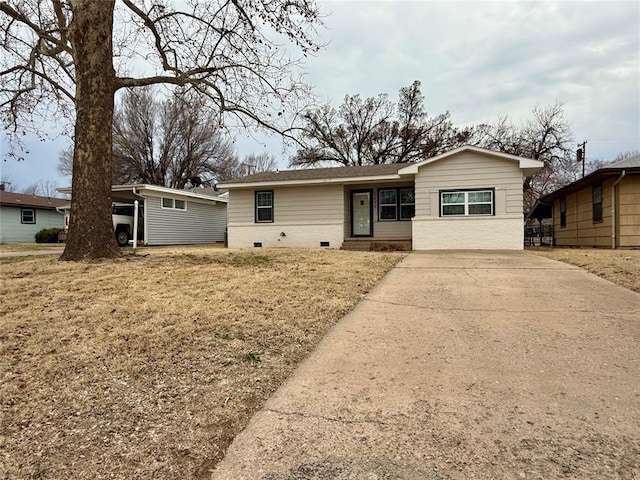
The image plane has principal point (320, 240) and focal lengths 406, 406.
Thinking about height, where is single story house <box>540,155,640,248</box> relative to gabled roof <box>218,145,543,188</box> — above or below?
below

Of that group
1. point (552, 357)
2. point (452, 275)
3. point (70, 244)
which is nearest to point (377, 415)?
point (552, 357)

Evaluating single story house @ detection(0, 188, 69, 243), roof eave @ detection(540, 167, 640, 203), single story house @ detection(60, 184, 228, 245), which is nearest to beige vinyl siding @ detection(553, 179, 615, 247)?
roof eave @ detection(540, 167, 640, 203)

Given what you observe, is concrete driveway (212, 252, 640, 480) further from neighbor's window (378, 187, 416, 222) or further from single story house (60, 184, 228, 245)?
single story house (60, 184, 228, 245)

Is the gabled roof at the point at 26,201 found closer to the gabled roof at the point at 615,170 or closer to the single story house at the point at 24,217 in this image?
the single story house at the point at 24,217

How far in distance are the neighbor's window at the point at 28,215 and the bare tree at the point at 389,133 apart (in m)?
16.8

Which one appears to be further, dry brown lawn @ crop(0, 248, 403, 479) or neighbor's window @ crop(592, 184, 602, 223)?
neighbor's window @ crop(592, 184, 602, 223)

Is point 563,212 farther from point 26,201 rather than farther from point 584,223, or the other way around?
point 26,201

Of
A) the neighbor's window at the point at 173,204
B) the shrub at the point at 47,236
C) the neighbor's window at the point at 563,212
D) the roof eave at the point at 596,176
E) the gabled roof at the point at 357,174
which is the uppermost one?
the gabled roof at the point at 357,174

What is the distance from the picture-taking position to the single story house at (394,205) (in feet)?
43.1

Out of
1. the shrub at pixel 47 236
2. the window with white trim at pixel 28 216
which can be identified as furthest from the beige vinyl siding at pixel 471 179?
the window with white trim at pixel 28 216

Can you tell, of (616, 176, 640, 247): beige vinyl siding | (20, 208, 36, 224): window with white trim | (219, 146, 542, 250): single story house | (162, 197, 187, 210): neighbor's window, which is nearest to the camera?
(616, 176, 640, 247): beige vinyl siding

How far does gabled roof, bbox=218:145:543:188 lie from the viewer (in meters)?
13.0

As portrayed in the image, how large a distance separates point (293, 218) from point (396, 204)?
4069 mm

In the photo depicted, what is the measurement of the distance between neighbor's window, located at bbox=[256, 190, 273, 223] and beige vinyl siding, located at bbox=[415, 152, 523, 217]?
5.92m
